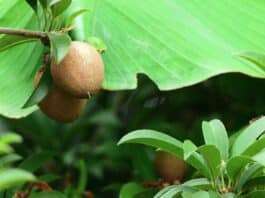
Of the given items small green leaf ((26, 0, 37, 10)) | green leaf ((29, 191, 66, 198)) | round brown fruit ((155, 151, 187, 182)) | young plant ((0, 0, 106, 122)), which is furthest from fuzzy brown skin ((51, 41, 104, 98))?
round brown fruit ((155, 151, 187, 182))

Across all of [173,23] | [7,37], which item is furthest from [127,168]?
[7,37]

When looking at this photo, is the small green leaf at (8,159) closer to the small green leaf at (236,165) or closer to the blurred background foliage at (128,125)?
the small green leaf at (236,165)

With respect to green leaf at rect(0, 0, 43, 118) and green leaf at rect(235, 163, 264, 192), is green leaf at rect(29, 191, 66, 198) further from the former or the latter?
green leaf at rect(235, 163, 264, 192)

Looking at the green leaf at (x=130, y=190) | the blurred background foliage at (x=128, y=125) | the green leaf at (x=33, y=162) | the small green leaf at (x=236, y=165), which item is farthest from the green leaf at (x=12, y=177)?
the blurred background foliage at (x=128, y=125)

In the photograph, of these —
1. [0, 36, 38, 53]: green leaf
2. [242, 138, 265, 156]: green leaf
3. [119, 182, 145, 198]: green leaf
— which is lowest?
[119, 182, 145, 198]: green leaf

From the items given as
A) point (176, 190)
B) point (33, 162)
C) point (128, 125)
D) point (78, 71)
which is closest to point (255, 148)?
point (176, 190)

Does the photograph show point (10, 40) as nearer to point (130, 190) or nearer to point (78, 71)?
point (78, 71)

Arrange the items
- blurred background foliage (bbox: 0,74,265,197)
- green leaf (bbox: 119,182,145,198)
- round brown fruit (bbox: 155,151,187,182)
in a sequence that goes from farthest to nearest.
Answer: blurred background foliage (bbox: 0,74,265,197)
round brown fruit (bbox: 155,151,187,182)
green leaf (bbox: 119,182,145,198)
